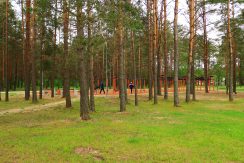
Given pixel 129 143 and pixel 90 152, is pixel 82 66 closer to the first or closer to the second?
pixel 129 143

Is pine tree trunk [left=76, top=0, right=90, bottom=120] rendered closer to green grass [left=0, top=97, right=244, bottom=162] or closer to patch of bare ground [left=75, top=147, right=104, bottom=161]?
green grass [left=0, top=97, right=244, bottom=162]

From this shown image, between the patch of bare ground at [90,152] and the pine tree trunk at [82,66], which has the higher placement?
the pine tree trunk at [82,66]

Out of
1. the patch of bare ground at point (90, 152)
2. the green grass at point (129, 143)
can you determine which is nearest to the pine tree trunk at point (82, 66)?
the green grass at point (129, 143)

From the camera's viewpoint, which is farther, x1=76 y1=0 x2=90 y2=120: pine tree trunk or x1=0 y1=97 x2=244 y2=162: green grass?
x1=76 y1=0 x2=90 y2=120: pine tree trunk

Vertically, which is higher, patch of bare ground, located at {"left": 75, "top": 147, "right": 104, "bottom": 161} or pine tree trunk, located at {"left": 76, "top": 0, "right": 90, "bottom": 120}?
pine tree trunk, located at {"left": 76, "top": 0, "right": 90, "bottom": 120}

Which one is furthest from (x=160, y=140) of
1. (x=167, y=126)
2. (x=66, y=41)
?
(x=66, y=41)

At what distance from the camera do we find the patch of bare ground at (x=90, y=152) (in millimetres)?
6523

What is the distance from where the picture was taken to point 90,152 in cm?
697

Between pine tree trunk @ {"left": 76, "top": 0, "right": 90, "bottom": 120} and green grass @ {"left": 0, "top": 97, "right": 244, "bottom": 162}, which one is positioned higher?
pine tree trunk @ {"left": 76, "top": 0, "right": 90, "bottom": 120}

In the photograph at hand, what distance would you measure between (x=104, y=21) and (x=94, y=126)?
13.4 feet

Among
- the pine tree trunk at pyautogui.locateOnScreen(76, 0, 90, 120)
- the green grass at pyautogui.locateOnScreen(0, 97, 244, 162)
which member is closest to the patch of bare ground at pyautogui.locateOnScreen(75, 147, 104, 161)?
the green grass at pyautogui.locateOnScreen(0, 97, 244, 162)

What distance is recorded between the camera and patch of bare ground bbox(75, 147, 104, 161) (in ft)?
21.4

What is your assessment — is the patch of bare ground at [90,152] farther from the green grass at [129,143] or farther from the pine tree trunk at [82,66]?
the pine tree trunk at [82,66]

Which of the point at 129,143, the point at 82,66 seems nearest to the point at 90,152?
the point at 129,143
